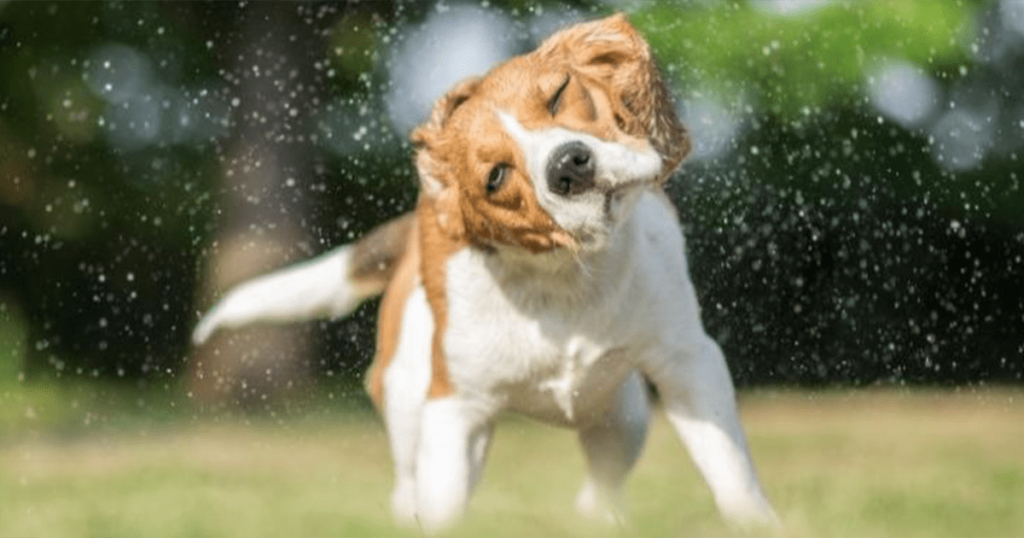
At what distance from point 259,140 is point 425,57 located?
114 inches

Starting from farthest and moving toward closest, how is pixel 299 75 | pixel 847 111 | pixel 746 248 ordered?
pixel 299 75 → pixel 847 111 → pixel 746 248

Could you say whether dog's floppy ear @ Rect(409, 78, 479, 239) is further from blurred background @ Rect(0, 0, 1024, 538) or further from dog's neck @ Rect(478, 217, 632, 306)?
blurred background @ Rect(0, 0, 1024, 538)

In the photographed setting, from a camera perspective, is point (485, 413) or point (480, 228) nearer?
point (480, 228)

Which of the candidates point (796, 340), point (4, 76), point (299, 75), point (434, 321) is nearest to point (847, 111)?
point (796, 340)

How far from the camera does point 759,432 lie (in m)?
8.96

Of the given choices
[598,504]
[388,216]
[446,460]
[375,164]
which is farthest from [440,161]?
[375,164]

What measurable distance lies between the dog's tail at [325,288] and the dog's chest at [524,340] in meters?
1.22

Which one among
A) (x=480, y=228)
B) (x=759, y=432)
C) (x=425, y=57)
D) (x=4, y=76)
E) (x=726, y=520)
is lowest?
(x=4, y=76)

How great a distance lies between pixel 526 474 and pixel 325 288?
153 centimetres

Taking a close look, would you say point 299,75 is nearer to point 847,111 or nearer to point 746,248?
point 847,111

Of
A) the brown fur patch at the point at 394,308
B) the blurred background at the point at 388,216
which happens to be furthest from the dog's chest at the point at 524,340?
the blurred background at the point at 388,216

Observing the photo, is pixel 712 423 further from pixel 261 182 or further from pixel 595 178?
pixel 261 182

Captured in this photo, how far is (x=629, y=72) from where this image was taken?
4285mm

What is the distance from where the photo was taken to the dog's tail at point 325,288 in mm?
5707
